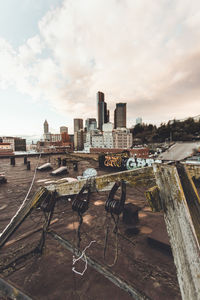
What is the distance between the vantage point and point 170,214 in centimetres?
163

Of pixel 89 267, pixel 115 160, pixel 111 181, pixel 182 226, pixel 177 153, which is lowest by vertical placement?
pixel 89 267

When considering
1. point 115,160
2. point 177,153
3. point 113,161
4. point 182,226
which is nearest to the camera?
point 182,226

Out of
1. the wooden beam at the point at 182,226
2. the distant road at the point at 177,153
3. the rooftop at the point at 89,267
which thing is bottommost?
the rooftop at the point at 89,267

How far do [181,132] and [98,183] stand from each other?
104 metres

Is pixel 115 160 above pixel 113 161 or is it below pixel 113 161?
above

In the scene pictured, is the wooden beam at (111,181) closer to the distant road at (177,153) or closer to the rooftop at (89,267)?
the rooftop at (89,267)

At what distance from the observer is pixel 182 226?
1.45m

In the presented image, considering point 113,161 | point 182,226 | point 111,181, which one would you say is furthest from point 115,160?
point 182,226

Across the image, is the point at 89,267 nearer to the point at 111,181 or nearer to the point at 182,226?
the point at 111,181

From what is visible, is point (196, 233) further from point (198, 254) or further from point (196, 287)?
point (196, 287)

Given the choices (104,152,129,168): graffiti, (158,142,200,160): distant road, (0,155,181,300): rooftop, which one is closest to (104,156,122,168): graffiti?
(104,152,129,168): graffiti

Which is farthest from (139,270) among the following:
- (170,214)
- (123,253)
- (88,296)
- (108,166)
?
(108,166)

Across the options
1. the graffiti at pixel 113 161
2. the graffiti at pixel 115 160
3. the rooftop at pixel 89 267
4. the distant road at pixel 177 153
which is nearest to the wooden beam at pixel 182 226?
the rooftop at pixel 89 267

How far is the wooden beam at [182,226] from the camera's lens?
1292 millimetres
